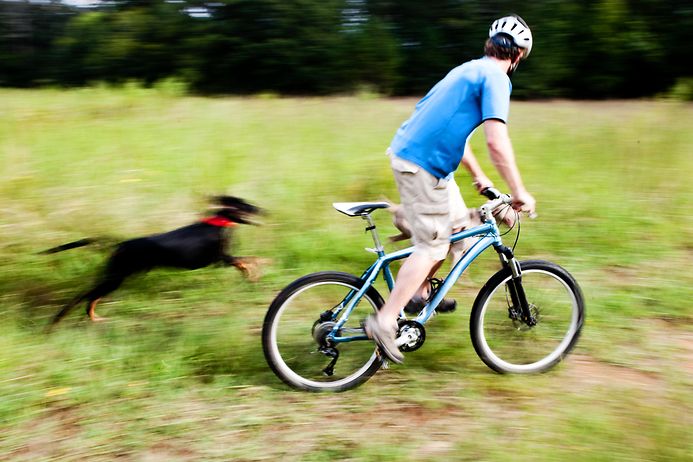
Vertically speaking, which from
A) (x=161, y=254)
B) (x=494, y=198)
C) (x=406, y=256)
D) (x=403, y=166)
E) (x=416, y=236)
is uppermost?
(x=403, y=166)

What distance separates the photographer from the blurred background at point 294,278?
3602mm

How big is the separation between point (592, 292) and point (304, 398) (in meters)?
2.37

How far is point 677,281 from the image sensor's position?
5375 mm

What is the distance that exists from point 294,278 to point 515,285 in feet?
6.34

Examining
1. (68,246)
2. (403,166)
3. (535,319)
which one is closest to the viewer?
(403,166)

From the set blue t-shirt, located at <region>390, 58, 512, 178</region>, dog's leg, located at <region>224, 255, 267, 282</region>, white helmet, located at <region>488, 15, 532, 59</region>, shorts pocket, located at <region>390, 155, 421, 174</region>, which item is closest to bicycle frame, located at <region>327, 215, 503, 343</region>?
shorts pocket, located at <region>390, 155, 421, 174</region>

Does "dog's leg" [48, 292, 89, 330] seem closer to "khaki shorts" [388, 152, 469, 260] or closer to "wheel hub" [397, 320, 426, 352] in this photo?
Answer: "wheel hub" [397, 320, 426, 352]

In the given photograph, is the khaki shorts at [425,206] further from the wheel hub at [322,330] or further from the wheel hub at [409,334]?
the wheel hub at [322,330]

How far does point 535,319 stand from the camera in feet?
13.9

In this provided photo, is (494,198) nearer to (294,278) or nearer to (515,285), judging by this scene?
(515,285)

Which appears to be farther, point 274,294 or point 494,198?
point 274,294

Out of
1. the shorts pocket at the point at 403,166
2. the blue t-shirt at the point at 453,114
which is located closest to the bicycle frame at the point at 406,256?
the shorts pocket at the point at 403,166

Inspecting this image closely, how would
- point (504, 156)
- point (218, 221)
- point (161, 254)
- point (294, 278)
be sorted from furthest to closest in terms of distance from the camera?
point (294, 278) < point (218, 221) < point (161, 254) < point (504, 156)

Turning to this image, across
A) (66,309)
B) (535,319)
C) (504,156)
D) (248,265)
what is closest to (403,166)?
(504,156)
